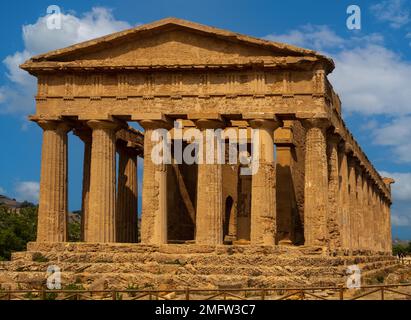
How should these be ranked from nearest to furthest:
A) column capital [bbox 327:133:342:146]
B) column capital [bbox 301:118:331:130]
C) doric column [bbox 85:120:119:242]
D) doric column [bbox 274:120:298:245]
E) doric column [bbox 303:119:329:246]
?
doric column [bbox 303:119:329:246]
column capital [bbox 301:118:331:130]
doric column [bbox 85:120:119:242]
column capital [bbox 327:133:342:146]
doric column [bbox 274:120:298:245]

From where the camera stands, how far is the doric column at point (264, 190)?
28859 mm

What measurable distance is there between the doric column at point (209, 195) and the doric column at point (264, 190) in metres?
1.41

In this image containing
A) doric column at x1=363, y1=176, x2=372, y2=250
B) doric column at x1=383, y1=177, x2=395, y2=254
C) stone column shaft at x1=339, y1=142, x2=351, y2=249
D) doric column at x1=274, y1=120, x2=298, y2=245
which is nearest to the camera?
stone column shaft at x1=339, y1=142, x2=351, y2=249

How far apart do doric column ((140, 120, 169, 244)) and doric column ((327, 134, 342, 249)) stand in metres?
6.68

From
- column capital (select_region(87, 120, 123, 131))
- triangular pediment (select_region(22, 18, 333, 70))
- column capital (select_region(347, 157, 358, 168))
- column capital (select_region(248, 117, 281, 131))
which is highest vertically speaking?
triangular pediment (select_region(22, 18, 333, 70))

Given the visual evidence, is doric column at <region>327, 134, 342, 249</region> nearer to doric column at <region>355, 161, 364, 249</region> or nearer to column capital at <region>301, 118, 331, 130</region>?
column capital at <region>301, 118, 331, 130</region>

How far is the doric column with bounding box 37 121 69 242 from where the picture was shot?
30766 mm

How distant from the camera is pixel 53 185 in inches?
1222

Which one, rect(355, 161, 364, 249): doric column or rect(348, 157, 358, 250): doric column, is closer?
rect(348, 157, 358, 250): doric column

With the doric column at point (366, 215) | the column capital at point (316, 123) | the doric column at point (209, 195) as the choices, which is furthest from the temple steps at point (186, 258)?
the doric column at point (366, 215)

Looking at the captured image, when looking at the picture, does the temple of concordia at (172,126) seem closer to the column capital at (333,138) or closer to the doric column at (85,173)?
the column capital at (333,138)

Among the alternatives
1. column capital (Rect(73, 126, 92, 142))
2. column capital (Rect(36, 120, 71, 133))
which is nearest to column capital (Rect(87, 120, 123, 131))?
column capital (Rect(36, 120, 71, 133))
